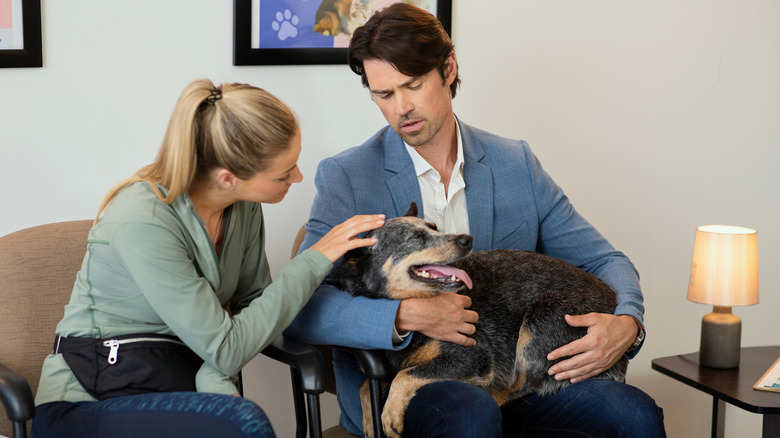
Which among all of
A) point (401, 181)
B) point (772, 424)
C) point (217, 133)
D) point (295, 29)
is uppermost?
point (295, 29)

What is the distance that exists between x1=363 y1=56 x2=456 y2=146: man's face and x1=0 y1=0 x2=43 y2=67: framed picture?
1.02 metres

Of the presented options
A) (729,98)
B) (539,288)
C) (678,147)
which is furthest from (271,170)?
(729,98)

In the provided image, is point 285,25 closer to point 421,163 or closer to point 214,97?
point 421,163

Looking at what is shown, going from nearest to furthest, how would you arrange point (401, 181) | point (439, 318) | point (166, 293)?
1. point (166, 293)
2. point (439, 318)
3. point (401, 181)

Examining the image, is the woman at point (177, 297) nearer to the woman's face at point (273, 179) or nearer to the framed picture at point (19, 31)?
the woman's face at point (273, 179)

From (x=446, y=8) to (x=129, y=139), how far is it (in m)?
1.22

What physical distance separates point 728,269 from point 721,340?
0.78 ft

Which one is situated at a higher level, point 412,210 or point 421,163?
point 421,163

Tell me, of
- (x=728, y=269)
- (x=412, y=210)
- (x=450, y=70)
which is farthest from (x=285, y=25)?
(x=728, y=269)

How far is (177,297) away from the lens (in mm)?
1568

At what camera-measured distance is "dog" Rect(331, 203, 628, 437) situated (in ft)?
6.27

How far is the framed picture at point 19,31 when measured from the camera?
7.43 ft

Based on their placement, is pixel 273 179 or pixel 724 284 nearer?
pixel 273 179

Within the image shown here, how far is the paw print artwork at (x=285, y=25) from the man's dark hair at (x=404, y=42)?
0.52m
